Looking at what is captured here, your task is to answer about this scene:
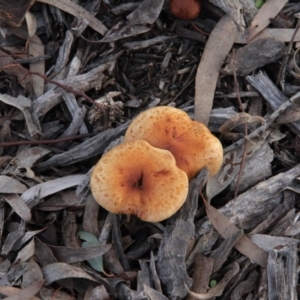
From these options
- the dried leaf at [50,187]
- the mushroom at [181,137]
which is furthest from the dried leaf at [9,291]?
the mushroom at [181,137]

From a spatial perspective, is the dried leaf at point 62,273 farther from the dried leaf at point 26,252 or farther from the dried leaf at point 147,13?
the dried leaf at point 147,13

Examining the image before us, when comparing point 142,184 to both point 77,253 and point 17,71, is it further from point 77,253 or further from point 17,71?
point 17,71

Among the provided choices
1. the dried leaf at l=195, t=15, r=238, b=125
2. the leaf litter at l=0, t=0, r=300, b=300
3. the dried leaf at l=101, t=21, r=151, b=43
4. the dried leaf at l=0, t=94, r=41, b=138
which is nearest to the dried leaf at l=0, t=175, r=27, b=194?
the leaf litter at l=0, t=0, r=300, b=300

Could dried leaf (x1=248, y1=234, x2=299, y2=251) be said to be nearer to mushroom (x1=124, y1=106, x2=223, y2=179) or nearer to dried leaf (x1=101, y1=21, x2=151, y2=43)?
mushroom (x1=124, y1=106, x2=223, y2=179)

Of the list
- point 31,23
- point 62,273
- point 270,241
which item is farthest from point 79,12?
point 270,241

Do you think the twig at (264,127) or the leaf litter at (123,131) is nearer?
the leaf litter at (123,131)

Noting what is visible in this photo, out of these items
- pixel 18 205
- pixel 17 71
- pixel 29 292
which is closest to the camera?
pixel 29 292

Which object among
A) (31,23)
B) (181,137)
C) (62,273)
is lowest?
(62,273)
